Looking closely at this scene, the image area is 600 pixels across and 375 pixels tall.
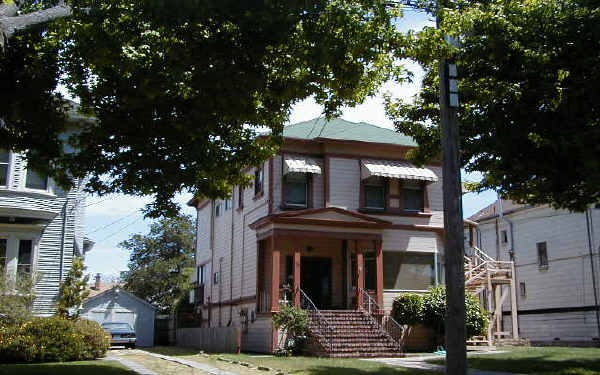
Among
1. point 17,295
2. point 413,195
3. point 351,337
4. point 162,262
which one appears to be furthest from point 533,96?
point 162,262

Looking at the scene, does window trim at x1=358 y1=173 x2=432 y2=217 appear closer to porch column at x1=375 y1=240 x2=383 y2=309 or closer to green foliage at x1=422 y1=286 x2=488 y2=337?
porch column at x1=375 y1=240 x2=383 y2=309

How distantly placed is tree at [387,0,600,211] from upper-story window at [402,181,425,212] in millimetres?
10915

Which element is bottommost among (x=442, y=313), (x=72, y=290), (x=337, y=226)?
(x=442, y=313)

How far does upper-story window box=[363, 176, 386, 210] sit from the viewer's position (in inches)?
1018

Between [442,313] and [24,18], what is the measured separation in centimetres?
1806

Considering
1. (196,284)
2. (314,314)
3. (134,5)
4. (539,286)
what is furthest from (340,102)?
(539,286)

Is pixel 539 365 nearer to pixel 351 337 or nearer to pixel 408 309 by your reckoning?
pixel 351 337

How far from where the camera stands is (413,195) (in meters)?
26.7

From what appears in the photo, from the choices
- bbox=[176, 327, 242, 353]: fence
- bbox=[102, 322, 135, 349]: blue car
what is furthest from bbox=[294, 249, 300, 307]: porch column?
bbox=[102, 322, 135, 349]: blue car

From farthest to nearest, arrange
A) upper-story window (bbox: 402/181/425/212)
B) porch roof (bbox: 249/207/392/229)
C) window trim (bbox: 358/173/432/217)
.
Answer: upper-story window (bbox: 402/181/425/212) < window trim (bbox: 358/173/432/217) < porch roof (bbox: 249/207/392/229)

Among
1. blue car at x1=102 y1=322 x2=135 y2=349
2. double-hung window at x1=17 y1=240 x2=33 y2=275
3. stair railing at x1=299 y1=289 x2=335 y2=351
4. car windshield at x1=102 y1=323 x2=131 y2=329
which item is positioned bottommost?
blue car at x1=102 y1=322 x2=135 y2=349

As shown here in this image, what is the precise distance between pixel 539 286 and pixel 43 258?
27.3 meters

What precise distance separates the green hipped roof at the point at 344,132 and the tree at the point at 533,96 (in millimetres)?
10825

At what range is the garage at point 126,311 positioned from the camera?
36406 mm
